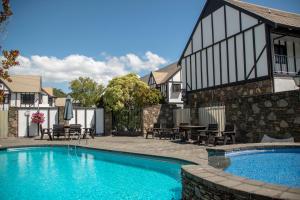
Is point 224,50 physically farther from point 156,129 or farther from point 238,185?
point 238,185

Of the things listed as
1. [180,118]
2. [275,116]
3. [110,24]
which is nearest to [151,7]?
[110,24]

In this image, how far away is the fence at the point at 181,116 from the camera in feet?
56.1

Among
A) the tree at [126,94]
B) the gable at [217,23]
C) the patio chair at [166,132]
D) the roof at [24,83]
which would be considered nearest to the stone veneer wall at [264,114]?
the patio chair at [166,132]

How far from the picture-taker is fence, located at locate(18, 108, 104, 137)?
755 inches

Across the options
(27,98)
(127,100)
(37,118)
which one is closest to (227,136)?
(127,100)

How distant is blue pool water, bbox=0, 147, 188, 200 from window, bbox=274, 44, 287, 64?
11.3 m

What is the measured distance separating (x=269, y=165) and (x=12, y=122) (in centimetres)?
1800

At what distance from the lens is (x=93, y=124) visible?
2075 centimetres

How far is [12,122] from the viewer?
61.6 feet

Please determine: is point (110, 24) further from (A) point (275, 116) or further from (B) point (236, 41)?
(A) point (275, 116)

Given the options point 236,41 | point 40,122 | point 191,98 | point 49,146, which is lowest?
point 49,146

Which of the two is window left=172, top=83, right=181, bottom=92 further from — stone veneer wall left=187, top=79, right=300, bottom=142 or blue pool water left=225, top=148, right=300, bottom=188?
blue pool water left=225, top=148, right=300, bottom=188

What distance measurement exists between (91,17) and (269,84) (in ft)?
36.8

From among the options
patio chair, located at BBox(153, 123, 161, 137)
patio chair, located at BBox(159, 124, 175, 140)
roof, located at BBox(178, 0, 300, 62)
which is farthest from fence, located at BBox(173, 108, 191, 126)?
roof, located at BBox(178, 0, 300, 62)
